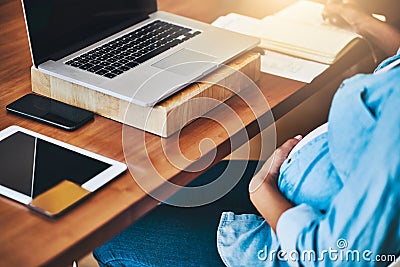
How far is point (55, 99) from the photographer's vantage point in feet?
4.31

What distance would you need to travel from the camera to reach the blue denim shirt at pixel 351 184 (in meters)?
0.94

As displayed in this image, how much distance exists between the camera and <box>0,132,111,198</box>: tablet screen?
108 centimetres

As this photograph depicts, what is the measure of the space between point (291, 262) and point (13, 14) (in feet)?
3.39

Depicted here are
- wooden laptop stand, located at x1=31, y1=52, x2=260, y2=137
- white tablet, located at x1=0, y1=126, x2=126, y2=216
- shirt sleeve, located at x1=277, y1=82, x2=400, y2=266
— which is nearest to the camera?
shirt sleeve, located at x1=277, y1=82, x2=400, y2=266

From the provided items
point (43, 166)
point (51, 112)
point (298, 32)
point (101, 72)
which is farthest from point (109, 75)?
point (298, 32)

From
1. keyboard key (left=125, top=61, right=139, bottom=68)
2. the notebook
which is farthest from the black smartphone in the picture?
the notebook

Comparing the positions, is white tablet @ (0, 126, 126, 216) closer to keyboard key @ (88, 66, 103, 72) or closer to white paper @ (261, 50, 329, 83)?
keyboard key @ (88, 66, 103, 72)

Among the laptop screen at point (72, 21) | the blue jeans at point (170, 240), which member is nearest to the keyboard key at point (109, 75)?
the laptop screen at point (72, 21)

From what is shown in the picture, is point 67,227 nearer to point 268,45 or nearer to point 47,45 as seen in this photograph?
point 47,45

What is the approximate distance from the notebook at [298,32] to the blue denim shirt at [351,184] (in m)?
0.45

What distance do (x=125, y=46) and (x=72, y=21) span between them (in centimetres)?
11

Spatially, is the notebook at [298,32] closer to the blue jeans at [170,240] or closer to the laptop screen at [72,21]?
the laptop screen at [72,21]

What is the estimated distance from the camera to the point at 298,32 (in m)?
1.62

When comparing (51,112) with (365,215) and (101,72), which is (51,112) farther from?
(365,215)
